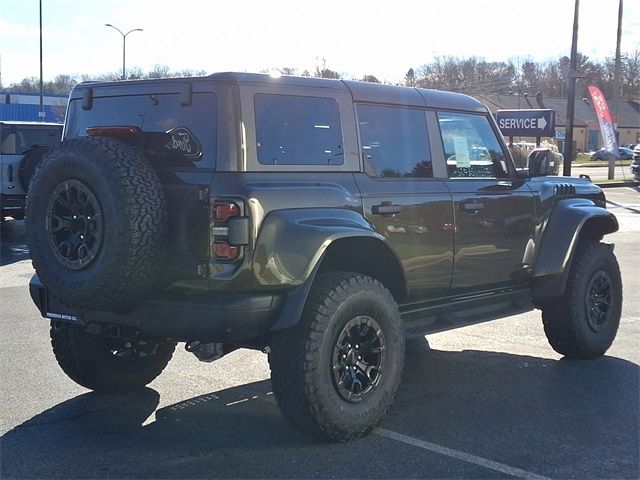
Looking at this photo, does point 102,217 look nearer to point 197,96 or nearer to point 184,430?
point 197,96

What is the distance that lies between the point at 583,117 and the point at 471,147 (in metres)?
84.4

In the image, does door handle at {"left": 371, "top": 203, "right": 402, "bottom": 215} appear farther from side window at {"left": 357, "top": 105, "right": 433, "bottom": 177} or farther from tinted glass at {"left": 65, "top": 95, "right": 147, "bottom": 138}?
tinted glass at {"left": 65, "top": 95, "right": 147, "bottom": 138}

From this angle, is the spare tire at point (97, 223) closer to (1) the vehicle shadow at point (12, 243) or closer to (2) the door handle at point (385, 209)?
(2) the door handle at point (385, 209)

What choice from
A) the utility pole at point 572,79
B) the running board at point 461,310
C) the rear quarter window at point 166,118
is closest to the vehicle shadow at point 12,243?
the rear quarter window at point 166,118

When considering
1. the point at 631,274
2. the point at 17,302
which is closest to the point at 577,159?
the point at 631,274

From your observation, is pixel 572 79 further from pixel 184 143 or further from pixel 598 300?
pixel 184 143

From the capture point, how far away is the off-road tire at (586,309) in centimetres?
606

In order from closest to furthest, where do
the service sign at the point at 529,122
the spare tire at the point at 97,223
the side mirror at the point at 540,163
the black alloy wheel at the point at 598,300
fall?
the spare tire at the point at 97,223 < the side mirror at the point at 540,163 < the black alloy wheel at the point at 598,300 < the service sign at the point at 529,122

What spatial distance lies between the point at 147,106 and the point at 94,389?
6.38 feet

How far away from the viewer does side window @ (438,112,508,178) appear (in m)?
5.43

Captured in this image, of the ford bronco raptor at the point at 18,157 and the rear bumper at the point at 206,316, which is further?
the ford bronco raptor at the point at 18,157

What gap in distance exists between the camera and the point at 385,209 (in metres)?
4.66

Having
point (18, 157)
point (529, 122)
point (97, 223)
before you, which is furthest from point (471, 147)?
point (529, 122)

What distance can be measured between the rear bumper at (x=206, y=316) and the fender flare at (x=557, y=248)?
2633 millimetres
